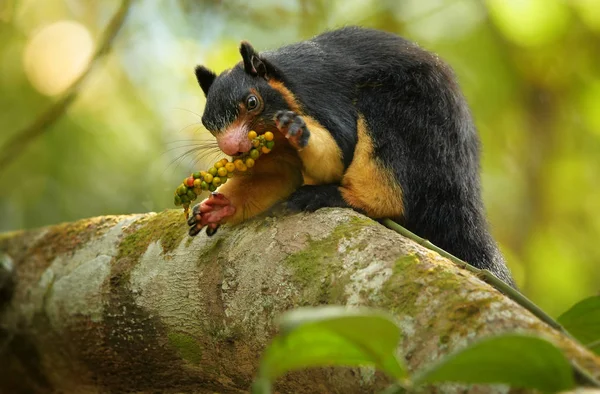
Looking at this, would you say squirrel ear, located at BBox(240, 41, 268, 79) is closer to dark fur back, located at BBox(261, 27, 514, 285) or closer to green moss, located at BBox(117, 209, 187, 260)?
dark fur back, located at BBox(261, 27, 514, 285)

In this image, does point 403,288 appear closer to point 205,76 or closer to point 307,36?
point 205,76

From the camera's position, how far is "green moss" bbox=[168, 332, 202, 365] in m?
Answer: 2.82

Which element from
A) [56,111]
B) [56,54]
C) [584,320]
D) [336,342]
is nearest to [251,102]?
[584,320]

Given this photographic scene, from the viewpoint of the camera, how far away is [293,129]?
307 cm

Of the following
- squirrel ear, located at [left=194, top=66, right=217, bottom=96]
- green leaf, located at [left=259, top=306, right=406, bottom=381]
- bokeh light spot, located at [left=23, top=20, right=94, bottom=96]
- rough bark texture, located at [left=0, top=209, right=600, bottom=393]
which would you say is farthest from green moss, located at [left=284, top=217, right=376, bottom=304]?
bokeh light spot, located at [left=23, top=20, right=94, bottom=96]

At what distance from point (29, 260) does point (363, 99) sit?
6.49 ft

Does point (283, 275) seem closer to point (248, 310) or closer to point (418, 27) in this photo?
point (248, 310)

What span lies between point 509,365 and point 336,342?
1.05 ft

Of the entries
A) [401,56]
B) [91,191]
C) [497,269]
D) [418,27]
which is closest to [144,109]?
[91,191]

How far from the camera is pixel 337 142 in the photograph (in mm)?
3293

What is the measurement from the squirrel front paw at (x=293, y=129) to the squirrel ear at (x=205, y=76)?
0.74 m

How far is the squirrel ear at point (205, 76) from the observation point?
3682mm

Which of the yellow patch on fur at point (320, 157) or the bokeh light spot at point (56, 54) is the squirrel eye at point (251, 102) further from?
the bokeh light spot at point (56, 54)

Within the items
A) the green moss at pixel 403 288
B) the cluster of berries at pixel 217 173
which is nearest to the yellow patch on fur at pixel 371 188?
the cluster of berries at pixel 217 173
